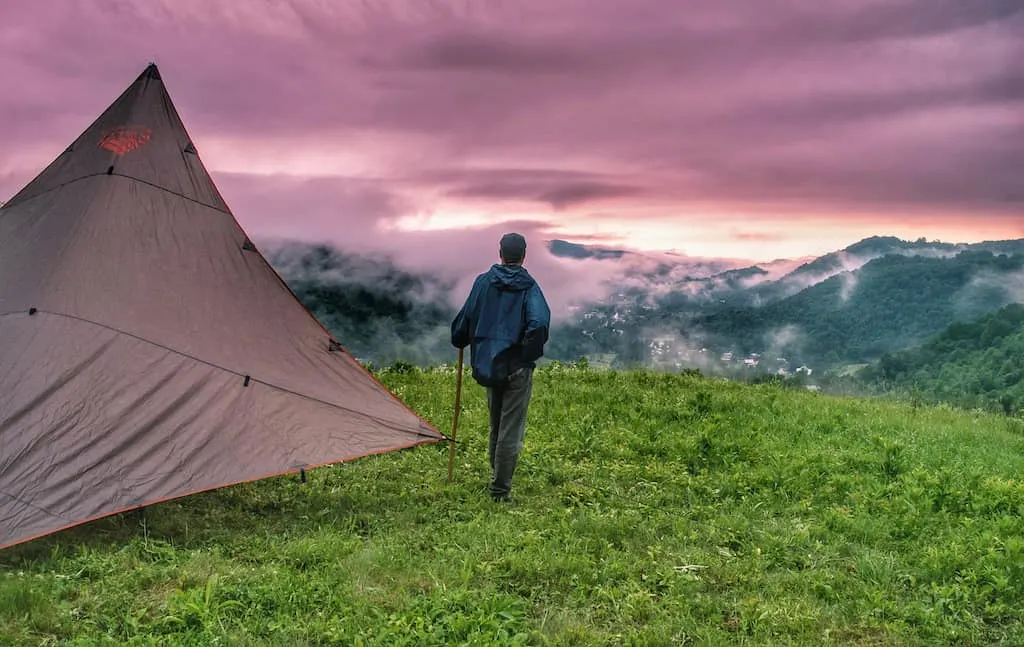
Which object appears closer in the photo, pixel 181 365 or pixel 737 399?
pixel 181 365

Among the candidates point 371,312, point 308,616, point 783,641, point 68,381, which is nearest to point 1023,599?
point 783,641

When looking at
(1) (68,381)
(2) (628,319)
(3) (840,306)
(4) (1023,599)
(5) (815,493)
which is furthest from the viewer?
(3) (840,306)

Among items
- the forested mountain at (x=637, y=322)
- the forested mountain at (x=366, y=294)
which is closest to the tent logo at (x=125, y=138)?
the forested mountain at (x=637, y=322)

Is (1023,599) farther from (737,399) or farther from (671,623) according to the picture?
(737,399)

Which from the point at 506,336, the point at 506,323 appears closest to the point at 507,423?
the point at 506,336

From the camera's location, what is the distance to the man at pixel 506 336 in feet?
32.2

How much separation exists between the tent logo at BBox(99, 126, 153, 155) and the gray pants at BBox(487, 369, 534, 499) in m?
5.69

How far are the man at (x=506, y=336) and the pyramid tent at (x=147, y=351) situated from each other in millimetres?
1076

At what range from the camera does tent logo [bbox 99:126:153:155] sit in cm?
1094

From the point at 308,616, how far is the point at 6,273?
6.29 metres

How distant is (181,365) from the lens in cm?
983

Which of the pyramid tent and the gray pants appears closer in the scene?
the pyramid tent

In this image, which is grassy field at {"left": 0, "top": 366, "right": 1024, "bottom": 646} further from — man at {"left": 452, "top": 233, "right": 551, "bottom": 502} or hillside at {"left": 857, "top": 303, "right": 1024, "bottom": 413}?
hillside at {"left": 857, "top": 303, "right": 1024, "bottom": 413}

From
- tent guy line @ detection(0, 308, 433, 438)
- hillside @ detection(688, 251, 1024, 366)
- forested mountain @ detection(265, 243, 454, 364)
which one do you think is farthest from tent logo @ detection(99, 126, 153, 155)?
hillside @ detection(688, 251, 1024, 366)
